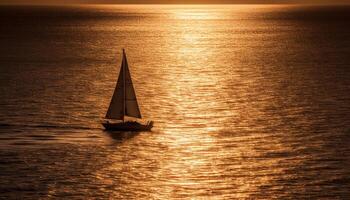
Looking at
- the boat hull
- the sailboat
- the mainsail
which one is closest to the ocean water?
the boat hull

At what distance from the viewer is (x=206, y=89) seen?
343 feet

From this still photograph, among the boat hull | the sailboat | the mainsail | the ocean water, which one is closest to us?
the ocean water

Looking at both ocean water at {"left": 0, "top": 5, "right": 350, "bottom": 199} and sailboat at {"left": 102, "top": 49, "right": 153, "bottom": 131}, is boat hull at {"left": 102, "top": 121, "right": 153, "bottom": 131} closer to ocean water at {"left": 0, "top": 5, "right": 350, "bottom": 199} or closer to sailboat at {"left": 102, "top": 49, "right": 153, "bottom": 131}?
Answer: sailboat at {"left": 102, "top": 49, "right": 153, "bottom": 131}

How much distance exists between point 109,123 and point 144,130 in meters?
3.24

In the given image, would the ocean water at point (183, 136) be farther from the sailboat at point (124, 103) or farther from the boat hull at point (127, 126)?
the sailboat at point (124, 103)

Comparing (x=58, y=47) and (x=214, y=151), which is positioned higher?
(x=58, y=47)

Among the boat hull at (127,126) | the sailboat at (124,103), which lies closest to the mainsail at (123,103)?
the sailboat at (124,103)

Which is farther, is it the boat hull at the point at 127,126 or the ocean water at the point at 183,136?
the boat hull at the point at 127,126

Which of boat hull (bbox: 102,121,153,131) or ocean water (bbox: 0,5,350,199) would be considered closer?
ocean water (bbox: 0,5,350,199)

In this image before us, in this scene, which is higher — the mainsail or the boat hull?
the mainsail

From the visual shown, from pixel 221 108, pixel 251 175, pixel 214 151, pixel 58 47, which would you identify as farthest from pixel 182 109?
pixel 58 47

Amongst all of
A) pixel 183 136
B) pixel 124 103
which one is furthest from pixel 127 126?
pixel 183 136

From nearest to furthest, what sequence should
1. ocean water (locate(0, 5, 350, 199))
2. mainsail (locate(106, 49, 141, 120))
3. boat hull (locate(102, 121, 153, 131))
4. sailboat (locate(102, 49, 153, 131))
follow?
ocean water (locate(0, 5, 350, 199)) → boat hull (locate(102, 121, 153, 131)) → sailboat (locate(102, 49, 153, 131)) → mainsail (locate(106, 49, 141, 120))

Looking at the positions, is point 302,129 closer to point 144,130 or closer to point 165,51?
point 144,130
